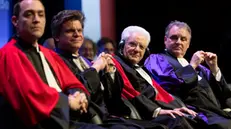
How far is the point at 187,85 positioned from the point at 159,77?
212 mm

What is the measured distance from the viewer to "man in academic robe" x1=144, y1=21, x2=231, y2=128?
2.99m

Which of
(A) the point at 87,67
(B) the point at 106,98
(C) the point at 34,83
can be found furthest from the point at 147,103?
(C) the point at 34,83

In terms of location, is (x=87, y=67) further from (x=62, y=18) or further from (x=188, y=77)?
(x=188, y=77)

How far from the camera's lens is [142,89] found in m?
2.79

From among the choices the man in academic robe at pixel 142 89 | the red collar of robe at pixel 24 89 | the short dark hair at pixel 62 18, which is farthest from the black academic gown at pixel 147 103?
the red collar of robe at pixel 24 89

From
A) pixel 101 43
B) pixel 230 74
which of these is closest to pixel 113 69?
pixel 101 43

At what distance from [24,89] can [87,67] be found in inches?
27.2

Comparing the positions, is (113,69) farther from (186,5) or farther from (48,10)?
(186,5)

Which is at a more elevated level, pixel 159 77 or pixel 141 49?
pixel 141 49

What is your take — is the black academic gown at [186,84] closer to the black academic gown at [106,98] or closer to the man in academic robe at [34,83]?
the black academic gown at [106,98]

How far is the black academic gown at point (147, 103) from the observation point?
2463 millimetres

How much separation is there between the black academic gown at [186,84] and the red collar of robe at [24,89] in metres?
1.28

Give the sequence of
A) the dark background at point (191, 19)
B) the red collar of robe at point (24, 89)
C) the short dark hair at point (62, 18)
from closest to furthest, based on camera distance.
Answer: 1. the red collar of robe at point (24, 89)
2. the short dark hair at point (62, 18)
3. the dark background at point (191, 19)

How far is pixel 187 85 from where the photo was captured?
299 cm
